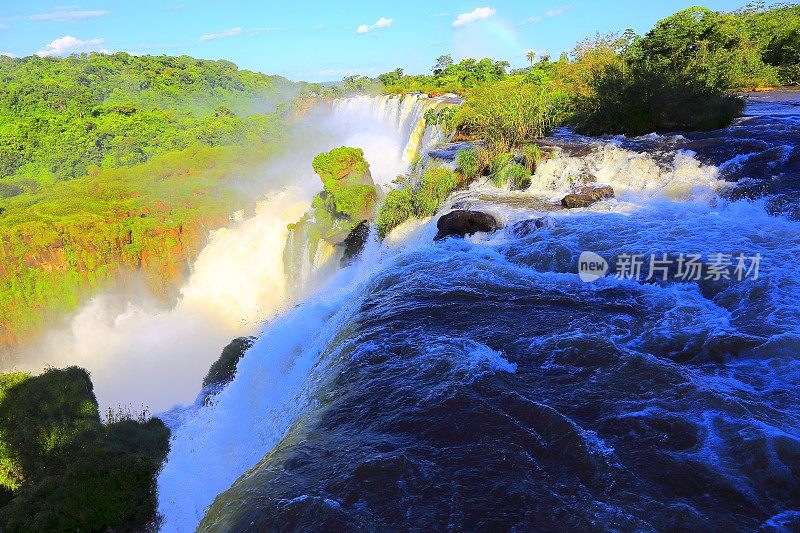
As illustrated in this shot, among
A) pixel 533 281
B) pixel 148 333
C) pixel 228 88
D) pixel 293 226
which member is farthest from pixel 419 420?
pixel 228 88

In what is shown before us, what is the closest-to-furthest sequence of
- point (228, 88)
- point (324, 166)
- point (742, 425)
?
1. point (742, 425)
2. point (324, 166)
3. point (228, 88)

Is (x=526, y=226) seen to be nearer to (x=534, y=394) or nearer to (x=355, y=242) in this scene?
(x=534, y=394)

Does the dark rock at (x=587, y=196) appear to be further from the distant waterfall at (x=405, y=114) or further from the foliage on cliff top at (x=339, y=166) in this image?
the distant waterfall at (x=405, y=114)

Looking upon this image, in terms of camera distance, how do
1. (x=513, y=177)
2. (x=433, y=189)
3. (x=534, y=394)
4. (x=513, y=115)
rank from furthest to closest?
(x=513, y=115), (x=433, y=189), (x=513, y=177), (x=534, y=394)

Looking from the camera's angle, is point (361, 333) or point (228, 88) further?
point (228, 88)

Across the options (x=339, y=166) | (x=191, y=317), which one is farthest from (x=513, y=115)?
(x=191, y=317)

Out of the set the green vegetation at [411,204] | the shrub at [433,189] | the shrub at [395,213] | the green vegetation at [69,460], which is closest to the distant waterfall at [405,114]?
the shrub at [433,189]

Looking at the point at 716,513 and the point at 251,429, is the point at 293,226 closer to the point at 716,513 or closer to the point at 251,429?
the point at 251,429

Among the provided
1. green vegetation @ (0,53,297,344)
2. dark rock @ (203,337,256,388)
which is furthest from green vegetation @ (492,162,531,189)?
green vegetation @ (0,53,297,344)
